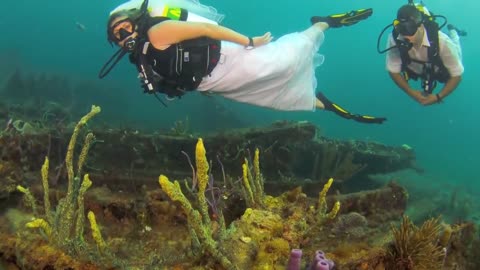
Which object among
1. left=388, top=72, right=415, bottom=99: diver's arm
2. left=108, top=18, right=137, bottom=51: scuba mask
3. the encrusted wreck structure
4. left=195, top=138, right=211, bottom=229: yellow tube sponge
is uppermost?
left=108, top=18, right=137, bottom=51: scuba mask

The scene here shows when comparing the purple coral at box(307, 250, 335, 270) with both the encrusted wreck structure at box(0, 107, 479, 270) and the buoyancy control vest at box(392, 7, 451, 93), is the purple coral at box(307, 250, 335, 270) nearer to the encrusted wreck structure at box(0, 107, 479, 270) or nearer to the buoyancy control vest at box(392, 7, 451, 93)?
the encrusted wreck structure at box(0, 107, 479, 270)

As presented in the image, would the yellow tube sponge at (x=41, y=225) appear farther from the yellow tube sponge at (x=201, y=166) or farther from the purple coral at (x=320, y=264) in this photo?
the purple coral at (x=320, y=264)

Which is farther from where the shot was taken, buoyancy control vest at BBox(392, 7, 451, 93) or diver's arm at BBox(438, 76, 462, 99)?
diver's arm at BBox(438, 76, 462, 99)

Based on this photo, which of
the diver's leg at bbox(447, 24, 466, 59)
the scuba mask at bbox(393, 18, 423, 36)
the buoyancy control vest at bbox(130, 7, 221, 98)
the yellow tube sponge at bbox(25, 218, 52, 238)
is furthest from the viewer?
the diver's leg at bbox(447, 24, 466, 59)

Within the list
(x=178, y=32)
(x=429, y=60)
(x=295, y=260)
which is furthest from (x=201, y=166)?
(x=429, y=60)

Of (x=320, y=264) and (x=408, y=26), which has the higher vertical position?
(x=408, y=26)

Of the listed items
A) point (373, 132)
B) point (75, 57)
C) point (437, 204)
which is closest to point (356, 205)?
point (437, 204)

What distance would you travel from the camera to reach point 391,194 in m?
5.07

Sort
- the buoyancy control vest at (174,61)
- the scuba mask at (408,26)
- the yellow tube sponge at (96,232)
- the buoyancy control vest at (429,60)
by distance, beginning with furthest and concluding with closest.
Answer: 1. the buoyancy control vest at (429,60)
2. the scuba mask at (408,26)
3. the buoyancy control vest at (174,61)
4. the yellow tube sponge at (96,232)

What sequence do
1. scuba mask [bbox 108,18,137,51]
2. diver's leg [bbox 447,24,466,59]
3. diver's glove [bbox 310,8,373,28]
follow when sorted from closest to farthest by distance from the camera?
scuba mask [bbox 108,18,137,51], diver's leg [bbox 447,24,466,59], diver's glove [bbox 310,8,373,28]

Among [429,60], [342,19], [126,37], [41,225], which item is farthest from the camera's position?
[342,19]

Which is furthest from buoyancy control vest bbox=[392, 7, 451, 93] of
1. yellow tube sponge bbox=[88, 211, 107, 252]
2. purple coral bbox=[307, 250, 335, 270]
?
yellow tube sponge bbox=[88, 211, 107, 252]

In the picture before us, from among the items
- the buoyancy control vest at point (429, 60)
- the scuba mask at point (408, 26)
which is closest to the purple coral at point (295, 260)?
the scuba mask at point (408, 26)

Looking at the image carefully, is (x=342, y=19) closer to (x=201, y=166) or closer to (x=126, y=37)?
(x=126, y=37)
